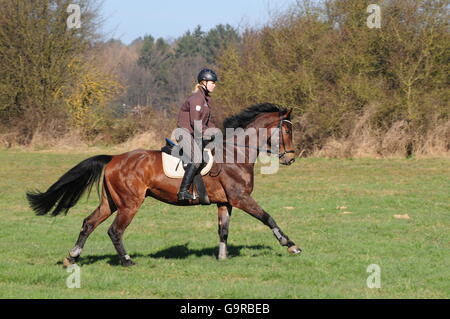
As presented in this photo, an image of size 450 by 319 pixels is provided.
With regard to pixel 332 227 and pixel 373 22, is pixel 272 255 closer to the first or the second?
pixel 332 227

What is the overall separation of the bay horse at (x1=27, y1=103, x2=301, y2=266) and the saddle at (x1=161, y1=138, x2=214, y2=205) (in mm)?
77

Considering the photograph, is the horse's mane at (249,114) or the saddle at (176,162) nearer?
the saddle at (176,162)

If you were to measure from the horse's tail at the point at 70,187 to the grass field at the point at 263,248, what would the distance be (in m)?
0.81

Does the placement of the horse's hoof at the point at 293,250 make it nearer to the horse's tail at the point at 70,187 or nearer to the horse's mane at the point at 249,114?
the horse's mane at the point at 249,114

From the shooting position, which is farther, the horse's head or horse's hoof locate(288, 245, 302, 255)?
the horse's head

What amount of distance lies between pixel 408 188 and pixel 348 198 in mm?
2589

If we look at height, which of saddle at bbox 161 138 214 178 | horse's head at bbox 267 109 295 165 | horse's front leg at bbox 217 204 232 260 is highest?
horse's head at bbox 267 109 295 165

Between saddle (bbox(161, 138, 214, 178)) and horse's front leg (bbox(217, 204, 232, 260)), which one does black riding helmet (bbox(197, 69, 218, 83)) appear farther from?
horse's front leg (bbox(217, 204, 232, 260))

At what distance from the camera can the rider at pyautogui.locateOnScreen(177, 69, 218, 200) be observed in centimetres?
943

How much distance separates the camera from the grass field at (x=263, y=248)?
26.0 ft

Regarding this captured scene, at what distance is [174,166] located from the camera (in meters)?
9.68

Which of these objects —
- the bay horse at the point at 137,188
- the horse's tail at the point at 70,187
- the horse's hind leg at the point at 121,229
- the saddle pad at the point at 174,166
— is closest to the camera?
the horse's hind leg at the point at 121,229

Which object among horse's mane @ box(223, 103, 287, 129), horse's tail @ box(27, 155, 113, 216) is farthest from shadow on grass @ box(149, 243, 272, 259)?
horse's mane @ box(223, 103, 287, 129)

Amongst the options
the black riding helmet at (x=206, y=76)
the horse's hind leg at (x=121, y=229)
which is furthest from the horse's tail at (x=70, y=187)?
the black riding helmet at (x=206, y=76)
